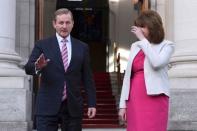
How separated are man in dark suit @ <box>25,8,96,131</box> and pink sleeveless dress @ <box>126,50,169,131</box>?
504 millimetres

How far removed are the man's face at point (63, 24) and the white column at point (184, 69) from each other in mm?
4935

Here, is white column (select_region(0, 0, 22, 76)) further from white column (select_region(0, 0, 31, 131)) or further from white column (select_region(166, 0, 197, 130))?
white column (select_region(166, 0, 197, 130))

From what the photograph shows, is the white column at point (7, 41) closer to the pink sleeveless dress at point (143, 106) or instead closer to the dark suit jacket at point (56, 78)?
the dark suit jacket at point (56, 78)

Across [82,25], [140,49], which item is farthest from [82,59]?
[82,25]

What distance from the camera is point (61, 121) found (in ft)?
17.8

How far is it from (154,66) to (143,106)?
14.3 inches

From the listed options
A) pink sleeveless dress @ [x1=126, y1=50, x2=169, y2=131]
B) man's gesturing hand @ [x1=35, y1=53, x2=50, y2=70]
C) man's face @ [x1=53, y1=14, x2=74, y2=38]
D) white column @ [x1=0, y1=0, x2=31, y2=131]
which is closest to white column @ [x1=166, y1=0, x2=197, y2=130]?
white column @ [x1=0, y1=0, x2=31, y2=131]

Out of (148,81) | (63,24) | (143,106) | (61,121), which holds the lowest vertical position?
(61,121)

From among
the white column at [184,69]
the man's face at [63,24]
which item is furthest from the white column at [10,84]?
the man's face at [63,24]

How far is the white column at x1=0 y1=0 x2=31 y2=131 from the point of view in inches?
398

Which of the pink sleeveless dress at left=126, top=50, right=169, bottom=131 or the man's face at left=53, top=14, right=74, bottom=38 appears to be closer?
the pink sleeveless dress at left=126, top=50, right=169, bottom=131

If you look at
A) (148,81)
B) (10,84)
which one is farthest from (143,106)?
(10,84)

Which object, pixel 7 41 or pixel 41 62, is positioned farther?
pixel 7 41

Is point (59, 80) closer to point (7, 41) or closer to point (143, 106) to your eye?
point (143, 106)
